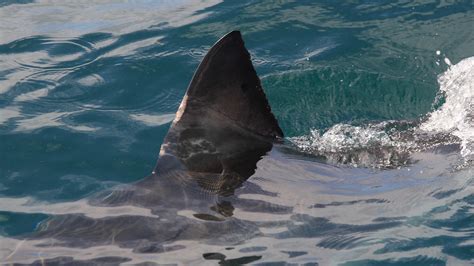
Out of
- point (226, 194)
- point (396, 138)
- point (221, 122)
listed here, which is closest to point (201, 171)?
point (226, 194)

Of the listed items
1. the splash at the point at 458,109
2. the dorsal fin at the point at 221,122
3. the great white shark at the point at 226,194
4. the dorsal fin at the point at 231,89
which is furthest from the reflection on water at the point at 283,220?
the splash at the point at 458,109

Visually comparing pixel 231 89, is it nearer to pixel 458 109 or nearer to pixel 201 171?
pixel 201 171

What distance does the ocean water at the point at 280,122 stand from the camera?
4785 mm

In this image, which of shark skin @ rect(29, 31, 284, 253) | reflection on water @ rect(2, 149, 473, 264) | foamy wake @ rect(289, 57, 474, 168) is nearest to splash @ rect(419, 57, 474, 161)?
foamy wake @ rect(289, 57, 474, 168)

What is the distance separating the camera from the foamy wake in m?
5.81

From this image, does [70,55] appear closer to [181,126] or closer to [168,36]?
[168,36]

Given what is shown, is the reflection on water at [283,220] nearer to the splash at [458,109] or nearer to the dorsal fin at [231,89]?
the dorsal fin at [231,89]

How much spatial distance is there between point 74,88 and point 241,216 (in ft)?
11.9

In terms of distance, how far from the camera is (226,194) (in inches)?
196

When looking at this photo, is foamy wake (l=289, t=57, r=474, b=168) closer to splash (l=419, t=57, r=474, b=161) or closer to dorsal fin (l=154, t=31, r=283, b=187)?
splash (l=419, t=57, r=474, b=161)

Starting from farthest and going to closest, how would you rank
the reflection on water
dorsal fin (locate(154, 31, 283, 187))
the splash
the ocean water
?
Answer: the splash, dorsal fin (locate(154, 31, 283, 187)), the ocean water, the reflection on water

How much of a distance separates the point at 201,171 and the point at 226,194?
0.24m

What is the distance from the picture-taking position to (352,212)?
16.7 feet

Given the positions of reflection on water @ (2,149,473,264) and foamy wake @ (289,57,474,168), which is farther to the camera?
foamy wake @ (289,57,474,168)
